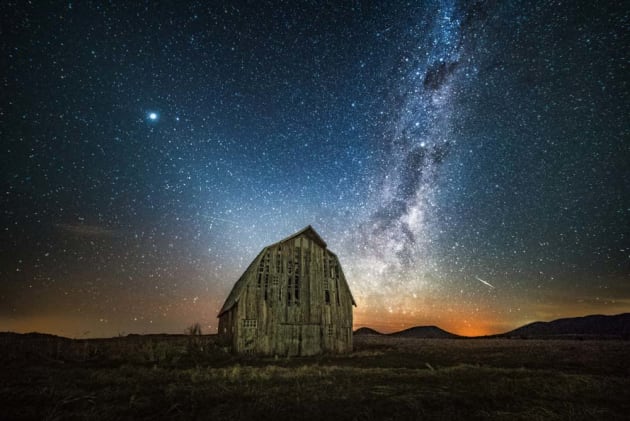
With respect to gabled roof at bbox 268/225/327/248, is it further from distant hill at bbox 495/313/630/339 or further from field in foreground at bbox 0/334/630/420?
distant hill at bbox 495/313/630/339

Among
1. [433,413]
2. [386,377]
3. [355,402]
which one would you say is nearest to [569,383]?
[386,377]

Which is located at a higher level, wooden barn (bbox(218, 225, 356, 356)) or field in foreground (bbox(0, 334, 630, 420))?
wooden barn (bbox(218, 225, 356, 356))

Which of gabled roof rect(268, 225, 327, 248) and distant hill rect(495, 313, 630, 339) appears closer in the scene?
gabled roof rect(268, 225, 327, 248)

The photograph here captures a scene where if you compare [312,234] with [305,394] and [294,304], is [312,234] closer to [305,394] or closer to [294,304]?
[294,304]

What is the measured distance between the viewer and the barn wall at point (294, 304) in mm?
22078

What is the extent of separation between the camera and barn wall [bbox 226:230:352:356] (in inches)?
869

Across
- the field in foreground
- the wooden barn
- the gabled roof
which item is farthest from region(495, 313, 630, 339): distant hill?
the field in foreground

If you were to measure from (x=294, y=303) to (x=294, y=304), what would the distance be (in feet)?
0.22

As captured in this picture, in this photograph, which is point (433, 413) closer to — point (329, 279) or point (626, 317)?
point (329, 279)

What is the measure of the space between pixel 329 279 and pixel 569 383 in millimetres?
15524

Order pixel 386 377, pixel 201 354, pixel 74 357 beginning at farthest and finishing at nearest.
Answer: pixel 201 354 < pixel 74 357 < pixel 386 377

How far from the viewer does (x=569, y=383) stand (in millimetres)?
11875

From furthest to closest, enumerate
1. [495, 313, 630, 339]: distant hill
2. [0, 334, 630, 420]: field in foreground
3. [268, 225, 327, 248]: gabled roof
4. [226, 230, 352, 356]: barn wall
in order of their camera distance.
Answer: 1. [495, 313, 630, 339]: distant hill
2. [268, 225, 327, 248]: gabled roof
3. [226, 230, 352, 356]: barn wall
4. [0, 334, 630, 420]: field in foreground

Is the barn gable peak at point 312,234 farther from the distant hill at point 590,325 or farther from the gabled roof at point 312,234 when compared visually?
the distant hill at point 590,325
